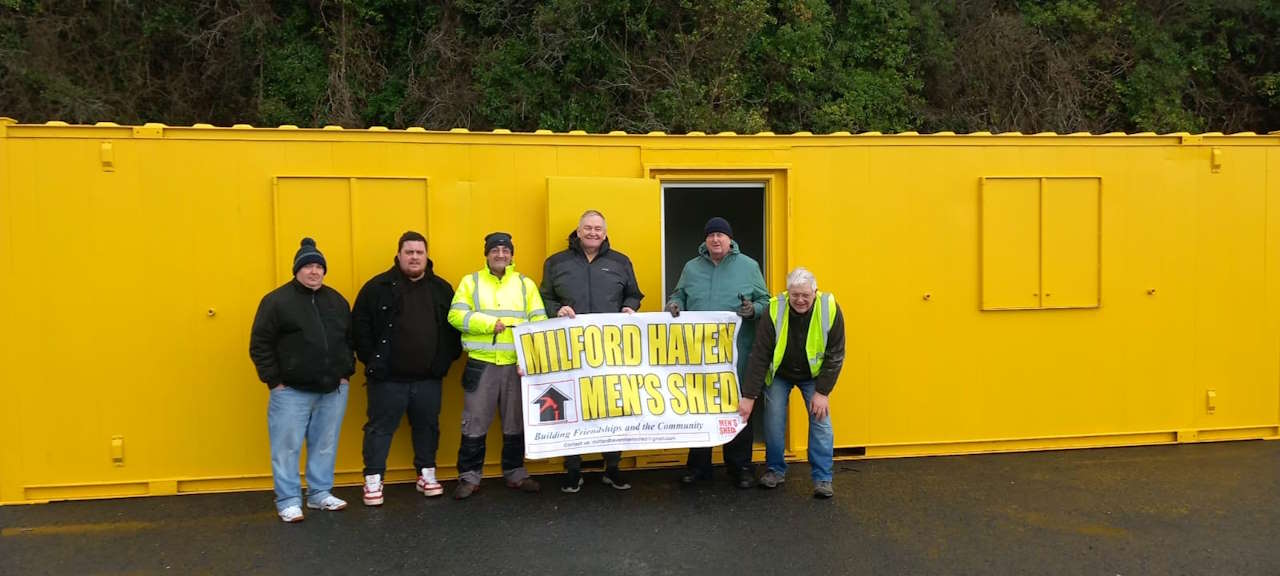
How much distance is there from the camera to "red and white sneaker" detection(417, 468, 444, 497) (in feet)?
17.9

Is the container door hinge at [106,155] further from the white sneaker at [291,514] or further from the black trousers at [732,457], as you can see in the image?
the black trousers at [732,457]

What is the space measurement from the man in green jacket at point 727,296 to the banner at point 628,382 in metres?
0.14

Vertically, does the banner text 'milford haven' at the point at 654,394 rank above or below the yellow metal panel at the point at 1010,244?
below

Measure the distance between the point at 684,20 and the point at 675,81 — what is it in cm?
108

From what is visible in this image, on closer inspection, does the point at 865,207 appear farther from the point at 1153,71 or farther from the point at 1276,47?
the point at 1276,47

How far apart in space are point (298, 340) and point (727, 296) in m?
2.75

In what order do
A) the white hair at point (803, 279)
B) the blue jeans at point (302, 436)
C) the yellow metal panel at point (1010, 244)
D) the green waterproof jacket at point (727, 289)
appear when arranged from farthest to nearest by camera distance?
the yellow metal panel at point (1010, 244) → the green waterproof jacket at point (727, 289) → the white hair at point (803, 279) → the blue jeans at point (302, 436)

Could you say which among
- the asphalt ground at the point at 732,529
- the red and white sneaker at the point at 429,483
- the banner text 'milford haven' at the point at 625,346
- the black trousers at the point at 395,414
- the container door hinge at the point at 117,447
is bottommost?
the asphalt ground at the point at 732,529

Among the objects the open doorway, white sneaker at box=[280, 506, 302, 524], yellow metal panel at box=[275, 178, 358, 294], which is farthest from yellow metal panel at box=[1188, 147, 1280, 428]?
white sneaker at box=[280, 506, 302, 524]

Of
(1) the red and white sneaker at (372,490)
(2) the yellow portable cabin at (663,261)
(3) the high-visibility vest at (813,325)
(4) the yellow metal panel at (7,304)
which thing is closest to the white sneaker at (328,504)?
(1) the red and white sneaker at (372,490)

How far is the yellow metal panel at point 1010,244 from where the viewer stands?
20.5 ft

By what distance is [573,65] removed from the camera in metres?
12.5

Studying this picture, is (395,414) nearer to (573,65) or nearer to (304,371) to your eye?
(304,371)

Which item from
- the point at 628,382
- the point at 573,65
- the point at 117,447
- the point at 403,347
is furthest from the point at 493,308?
the point at 573,65
